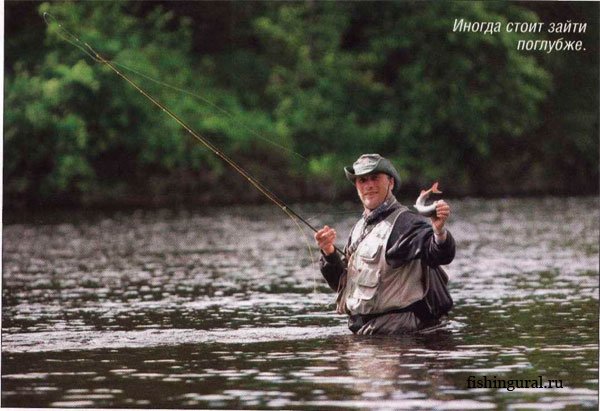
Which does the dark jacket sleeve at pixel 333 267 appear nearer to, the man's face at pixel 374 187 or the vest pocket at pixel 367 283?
the vest pocket at pixel 367 283

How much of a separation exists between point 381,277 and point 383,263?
0.11m

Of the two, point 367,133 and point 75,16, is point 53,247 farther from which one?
point 367,133

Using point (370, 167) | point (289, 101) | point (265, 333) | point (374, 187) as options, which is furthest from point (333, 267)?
point (289, 101)

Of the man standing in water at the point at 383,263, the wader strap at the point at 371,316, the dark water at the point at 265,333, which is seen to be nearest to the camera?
the dark water at the point at 265,333

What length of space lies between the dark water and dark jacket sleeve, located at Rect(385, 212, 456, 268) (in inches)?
26.1

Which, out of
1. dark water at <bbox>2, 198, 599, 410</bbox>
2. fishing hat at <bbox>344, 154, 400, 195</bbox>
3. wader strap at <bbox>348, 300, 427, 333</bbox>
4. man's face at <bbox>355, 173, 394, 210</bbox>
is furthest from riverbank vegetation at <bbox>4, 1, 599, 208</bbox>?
fishing hat at <bbox>344, 154, 400, 195</bbox>

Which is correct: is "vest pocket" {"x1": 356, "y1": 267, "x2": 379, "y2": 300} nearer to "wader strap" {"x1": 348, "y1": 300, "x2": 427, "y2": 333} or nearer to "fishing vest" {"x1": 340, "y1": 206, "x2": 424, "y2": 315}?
"fishing vest" {"x1": 340, "y1": 206, "x2": 424, "y2": 315}

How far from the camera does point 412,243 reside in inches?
430

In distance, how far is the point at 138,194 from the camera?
126 feet

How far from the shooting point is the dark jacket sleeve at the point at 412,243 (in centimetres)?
1070

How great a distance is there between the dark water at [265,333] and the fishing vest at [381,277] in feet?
1.02

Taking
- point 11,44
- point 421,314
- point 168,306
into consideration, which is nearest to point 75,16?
point 11,44

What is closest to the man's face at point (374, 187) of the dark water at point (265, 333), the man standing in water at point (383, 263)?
the man standing in water at point (383, 263)

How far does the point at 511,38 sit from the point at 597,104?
3.56 meters
